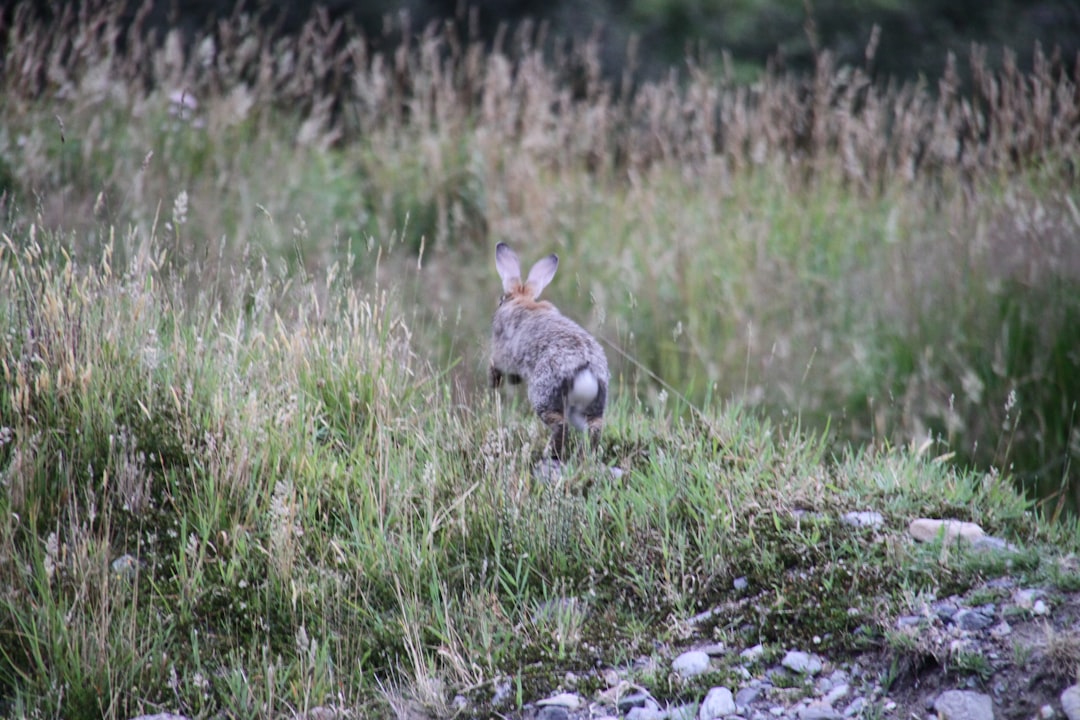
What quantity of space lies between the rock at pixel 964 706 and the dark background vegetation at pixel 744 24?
9.31 meters

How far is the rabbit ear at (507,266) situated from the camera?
5059 millimetres

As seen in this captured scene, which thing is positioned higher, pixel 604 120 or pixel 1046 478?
pixel 604 120

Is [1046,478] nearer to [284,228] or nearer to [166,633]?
[166,633]

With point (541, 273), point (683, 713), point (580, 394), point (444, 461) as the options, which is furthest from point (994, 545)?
point (541, 273)

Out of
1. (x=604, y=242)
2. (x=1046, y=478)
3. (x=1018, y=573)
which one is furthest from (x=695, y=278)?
(x=1018, y=573)

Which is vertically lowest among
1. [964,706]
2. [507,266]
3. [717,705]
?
[717,705]

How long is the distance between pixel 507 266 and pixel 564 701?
2551mm

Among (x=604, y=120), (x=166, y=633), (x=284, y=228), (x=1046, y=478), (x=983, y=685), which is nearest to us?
(x=983, y=685)

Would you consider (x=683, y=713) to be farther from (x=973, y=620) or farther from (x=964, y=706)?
(x=973, y=620)

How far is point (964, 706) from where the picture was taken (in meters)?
2.76

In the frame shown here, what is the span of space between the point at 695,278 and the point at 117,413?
12.6 ft

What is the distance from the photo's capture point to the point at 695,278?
21.5 ft

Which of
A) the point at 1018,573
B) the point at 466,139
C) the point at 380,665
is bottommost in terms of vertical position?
the point at 380,665

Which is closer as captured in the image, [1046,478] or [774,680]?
[774,680]
